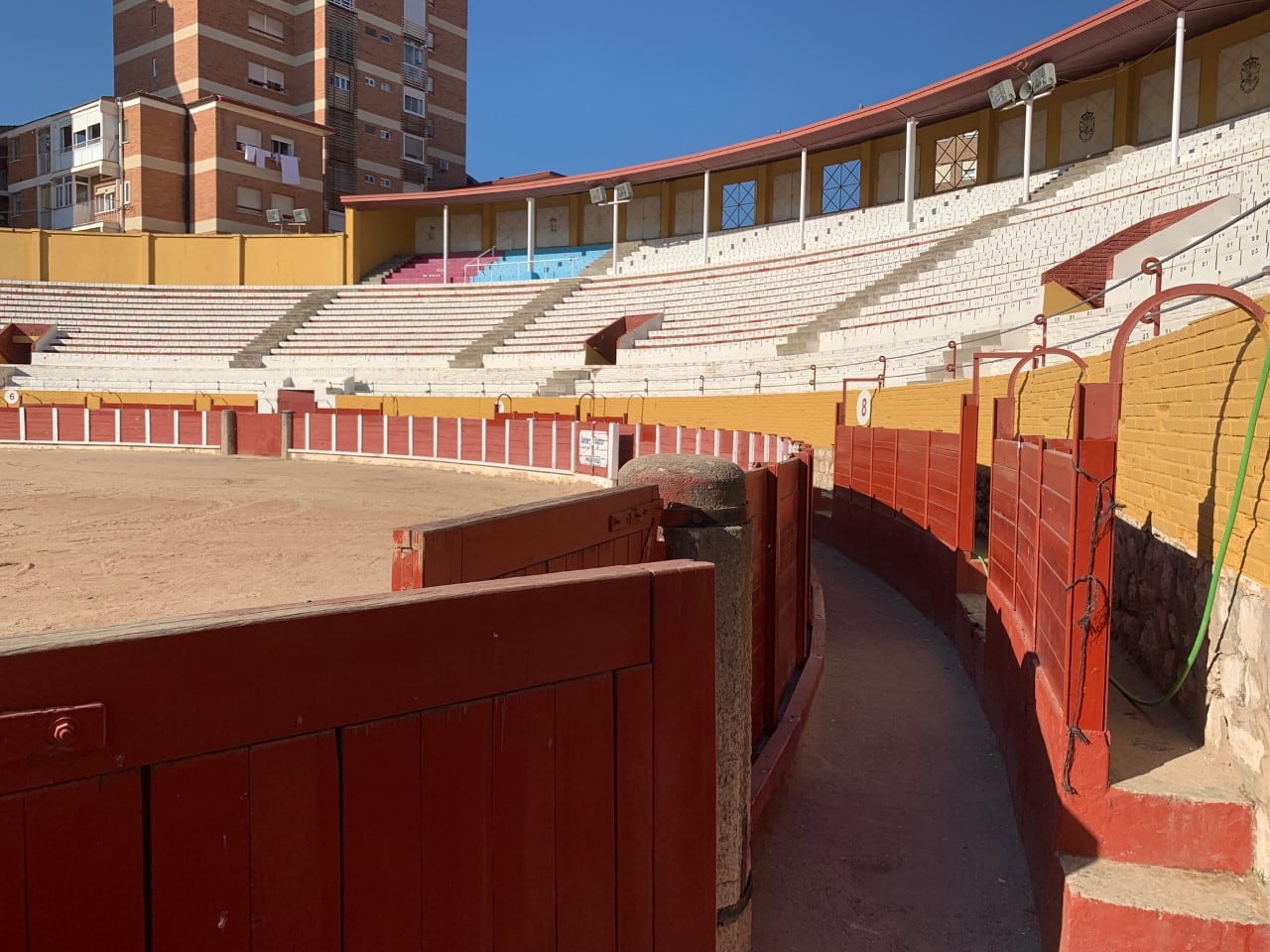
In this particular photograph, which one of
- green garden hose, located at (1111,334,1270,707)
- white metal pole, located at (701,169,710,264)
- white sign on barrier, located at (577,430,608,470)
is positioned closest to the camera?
green garden hose, located at (1111,334,1270,707)

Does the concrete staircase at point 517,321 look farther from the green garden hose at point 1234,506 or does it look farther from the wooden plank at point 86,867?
the wooden plank at point 86,867

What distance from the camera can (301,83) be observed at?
4934 centimetres

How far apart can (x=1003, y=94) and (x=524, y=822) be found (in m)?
26.3

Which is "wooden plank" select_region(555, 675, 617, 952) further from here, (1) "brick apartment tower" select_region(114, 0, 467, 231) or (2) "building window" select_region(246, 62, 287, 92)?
(2) "building window" select_region(246, 62, 287, 92)

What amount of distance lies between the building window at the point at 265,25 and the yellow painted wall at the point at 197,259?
44.6 ft

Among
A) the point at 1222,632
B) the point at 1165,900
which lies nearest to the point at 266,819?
the point at 1165,900

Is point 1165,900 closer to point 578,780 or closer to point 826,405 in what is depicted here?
point 578,780

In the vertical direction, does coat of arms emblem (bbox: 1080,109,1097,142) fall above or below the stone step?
above

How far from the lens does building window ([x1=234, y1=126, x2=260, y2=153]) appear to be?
43.5 meters

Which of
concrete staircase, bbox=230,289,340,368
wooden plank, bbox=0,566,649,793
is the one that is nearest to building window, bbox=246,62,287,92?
concrete staircase, bbox=230,289,340,368

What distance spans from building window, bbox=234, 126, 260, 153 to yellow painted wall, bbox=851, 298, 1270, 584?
45865 mm

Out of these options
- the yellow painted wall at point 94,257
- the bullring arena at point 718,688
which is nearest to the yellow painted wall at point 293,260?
the yellow painted wall at point 94,257

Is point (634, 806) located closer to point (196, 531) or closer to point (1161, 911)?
point (1161, 911)

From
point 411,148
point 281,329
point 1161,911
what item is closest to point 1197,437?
point 1161,911
